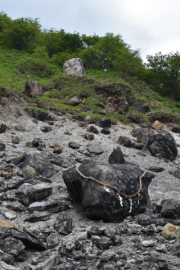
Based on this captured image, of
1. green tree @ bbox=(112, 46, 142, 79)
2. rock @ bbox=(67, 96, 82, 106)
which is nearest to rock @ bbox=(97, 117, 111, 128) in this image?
rock @ bbox=(67, 96, 82, 106)

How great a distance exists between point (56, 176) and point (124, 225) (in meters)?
2.52

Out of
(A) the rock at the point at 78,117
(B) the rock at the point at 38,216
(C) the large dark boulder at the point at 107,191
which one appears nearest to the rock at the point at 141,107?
(A) the rock at the point at 78,117

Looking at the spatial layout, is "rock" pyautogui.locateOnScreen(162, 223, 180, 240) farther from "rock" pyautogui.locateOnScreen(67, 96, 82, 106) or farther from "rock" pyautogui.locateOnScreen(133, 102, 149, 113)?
"rock" pyautogui.locateOnScreen(133, 102, 149, 113)

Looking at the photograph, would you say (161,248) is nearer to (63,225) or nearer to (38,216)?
(63,225)

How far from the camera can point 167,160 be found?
816 centimetres

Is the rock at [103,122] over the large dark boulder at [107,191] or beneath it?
over

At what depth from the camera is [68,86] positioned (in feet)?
50.2

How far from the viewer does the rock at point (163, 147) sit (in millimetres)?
8289

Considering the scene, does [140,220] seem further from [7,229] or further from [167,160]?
[167,160]

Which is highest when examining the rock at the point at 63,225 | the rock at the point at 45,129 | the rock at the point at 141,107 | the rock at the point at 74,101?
the rock at the point at 141,107

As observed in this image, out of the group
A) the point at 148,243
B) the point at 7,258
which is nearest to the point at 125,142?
the point at 148,243

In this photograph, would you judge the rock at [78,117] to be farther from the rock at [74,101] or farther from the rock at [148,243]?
the rock at [148,243]

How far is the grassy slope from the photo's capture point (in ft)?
41.0

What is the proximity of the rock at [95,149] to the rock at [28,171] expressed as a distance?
9.70 ft
